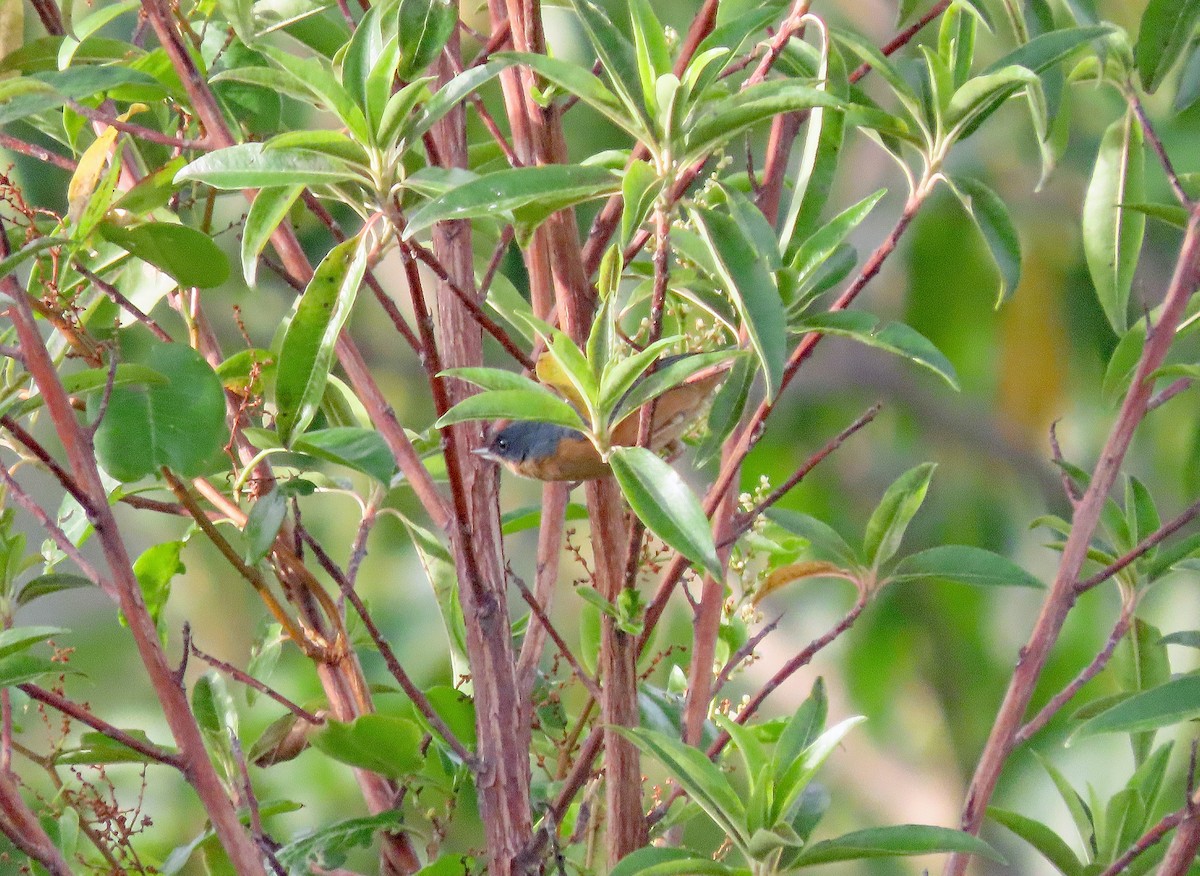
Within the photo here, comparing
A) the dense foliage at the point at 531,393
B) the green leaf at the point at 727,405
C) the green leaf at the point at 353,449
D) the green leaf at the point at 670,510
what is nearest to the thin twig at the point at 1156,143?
the dense foliage at the point at 531,393

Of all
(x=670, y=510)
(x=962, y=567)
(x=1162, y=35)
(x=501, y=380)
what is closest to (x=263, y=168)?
(x=501, y=380)

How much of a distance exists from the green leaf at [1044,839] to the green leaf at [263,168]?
0.58m

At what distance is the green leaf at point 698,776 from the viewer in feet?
1.89

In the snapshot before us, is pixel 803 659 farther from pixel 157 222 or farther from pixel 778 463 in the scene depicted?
pixel 778 463

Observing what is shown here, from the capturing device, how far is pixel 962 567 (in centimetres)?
75

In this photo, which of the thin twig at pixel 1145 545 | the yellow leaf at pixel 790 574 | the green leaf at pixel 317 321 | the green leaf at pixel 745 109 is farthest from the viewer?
the yellow leaf at pixel 790 574

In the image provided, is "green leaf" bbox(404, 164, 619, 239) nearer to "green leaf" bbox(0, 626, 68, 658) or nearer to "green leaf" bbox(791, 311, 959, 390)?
"green leaf" bbox(791, 311, 959, 390)

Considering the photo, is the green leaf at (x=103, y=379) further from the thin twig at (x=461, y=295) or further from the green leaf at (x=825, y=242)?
the green leaf at (x=825, y=242)

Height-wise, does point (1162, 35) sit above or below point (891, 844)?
above

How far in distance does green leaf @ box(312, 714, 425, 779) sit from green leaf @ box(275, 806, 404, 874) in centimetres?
4

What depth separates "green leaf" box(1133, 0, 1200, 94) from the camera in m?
0.75

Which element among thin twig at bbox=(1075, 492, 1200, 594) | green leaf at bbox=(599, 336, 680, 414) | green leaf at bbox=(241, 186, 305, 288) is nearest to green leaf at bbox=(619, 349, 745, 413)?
green leaf at bbox=(599, 336, 680, 414)

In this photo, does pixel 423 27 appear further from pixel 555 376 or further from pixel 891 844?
pixel 891 844

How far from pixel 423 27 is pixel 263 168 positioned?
122 millimetres
